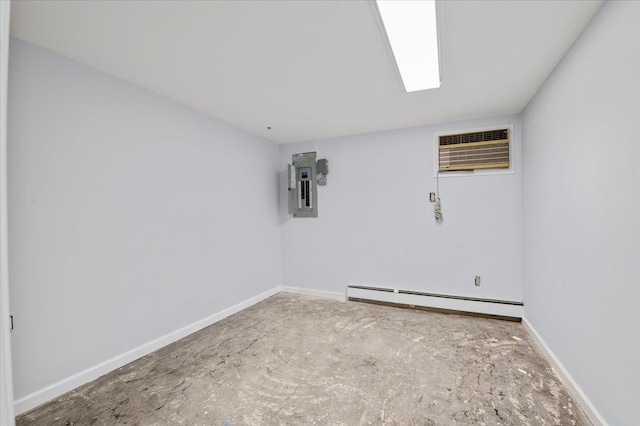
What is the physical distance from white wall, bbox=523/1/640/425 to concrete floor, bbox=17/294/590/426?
0.37 m

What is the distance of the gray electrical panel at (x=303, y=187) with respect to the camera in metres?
4.32

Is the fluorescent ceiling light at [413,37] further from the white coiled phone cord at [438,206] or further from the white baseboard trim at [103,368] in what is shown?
the white baseboard trim at [103,368]

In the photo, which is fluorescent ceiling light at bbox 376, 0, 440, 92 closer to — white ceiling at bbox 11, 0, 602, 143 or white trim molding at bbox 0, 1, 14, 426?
white ceiling at bbox 11, 0, 602, 143

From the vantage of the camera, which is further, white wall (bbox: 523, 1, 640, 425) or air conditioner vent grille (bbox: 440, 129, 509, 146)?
air conditioner vent grille (bbox: 440, 129, 509, 146)

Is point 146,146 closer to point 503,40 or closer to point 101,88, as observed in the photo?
point 101,88

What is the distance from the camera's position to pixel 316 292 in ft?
14.1

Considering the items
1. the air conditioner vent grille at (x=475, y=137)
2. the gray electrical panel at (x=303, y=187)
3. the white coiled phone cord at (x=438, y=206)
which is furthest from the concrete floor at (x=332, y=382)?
the air conditioner vent grille at (x=475, y=137)

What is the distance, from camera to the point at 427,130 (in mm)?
3654

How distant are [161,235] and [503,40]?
3206 millimetres

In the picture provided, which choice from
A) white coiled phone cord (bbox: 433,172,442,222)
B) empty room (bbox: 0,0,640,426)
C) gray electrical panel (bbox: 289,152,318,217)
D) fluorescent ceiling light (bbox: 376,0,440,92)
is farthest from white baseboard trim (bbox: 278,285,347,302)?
fluorescent ceiling light (bbox: 376,0,440,92)

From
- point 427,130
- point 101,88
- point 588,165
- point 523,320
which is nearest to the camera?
point 588,165

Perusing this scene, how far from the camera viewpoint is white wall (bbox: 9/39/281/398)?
183cm

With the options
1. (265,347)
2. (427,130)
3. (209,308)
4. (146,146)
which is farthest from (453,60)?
(209,308)

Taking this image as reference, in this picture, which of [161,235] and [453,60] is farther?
[161,235]
